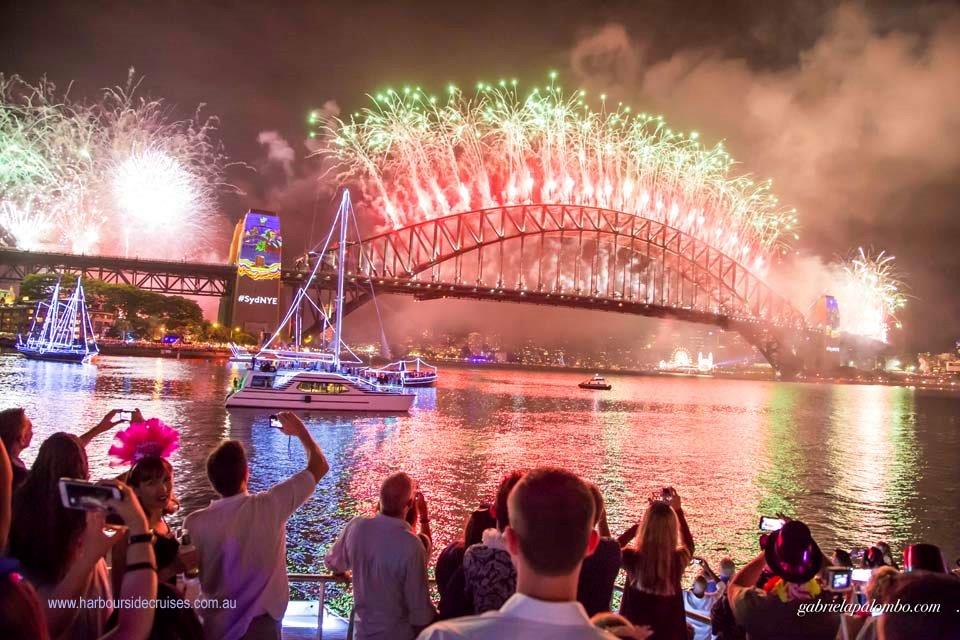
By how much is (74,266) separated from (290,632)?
8991 cm

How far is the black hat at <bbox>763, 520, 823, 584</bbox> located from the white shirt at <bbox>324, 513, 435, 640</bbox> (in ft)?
5.39

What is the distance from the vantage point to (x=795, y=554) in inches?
105

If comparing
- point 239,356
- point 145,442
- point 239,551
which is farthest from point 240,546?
point 239,356

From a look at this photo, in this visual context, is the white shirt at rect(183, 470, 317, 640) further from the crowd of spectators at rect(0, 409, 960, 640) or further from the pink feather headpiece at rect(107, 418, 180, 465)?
the pink feather headpiece at rect(107, 418, 180, 465)

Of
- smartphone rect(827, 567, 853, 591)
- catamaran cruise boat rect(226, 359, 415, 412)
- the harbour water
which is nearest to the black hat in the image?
smartphone rect(827, 567, 853, 591)

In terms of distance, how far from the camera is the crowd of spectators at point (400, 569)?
5.49 ft

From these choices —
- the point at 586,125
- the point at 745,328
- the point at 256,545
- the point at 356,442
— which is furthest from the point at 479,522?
the point at 745,328

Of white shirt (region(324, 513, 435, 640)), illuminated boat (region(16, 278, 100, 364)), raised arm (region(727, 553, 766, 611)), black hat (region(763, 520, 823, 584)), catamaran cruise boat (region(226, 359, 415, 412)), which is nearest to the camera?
black hat (region(763, 520, 823, 584))

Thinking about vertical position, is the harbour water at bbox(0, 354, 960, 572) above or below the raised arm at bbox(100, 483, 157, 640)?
below

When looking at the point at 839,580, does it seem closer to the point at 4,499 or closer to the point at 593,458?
the point at 4,499

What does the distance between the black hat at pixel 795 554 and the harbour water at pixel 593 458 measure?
26.7ft

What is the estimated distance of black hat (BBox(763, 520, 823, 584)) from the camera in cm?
264

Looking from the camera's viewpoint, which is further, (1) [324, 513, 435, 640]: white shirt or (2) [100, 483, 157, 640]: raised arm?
(1) [324, 513, 435, 640]: white shirt

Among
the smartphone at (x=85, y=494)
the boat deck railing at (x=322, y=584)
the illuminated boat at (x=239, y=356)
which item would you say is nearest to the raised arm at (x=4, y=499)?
the smartphone at (x=85, y=494)
